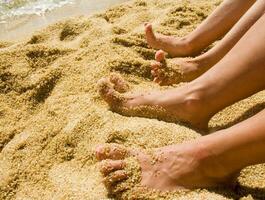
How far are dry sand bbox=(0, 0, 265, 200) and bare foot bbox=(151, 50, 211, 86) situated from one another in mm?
73

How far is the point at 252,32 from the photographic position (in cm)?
213

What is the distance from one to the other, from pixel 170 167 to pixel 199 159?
132 millimetres

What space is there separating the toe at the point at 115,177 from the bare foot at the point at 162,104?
46cm

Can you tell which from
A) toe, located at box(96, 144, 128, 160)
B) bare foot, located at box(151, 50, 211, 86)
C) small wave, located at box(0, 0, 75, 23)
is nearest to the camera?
toe, located at box(96, 144, 128, 160)

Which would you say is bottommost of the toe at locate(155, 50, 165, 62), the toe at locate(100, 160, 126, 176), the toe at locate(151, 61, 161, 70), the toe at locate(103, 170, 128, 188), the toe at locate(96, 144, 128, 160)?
the toe at locate(103, 170, 128, 188)

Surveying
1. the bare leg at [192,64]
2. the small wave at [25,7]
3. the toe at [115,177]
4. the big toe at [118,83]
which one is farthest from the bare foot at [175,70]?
the small wave at [25,7]

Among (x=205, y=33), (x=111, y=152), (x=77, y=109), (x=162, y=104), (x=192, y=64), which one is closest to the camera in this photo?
(x=111, y=152)

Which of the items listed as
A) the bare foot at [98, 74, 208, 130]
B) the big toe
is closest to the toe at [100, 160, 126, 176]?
the bare foot at [98, 74, 208, 130]

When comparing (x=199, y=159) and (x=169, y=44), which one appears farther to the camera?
(x=169, y=44)

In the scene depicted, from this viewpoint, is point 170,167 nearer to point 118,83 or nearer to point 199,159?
point 199,159

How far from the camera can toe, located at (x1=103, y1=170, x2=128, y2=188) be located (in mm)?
2018

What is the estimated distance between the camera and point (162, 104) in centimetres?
239

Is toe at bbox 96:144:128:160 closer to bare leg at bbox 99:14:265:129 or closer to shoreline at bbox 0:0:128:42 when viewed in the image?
bare leg at bbox 99:14:265:129

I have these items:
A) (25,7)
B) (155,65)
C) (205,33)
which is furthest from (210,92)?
(25,7)
